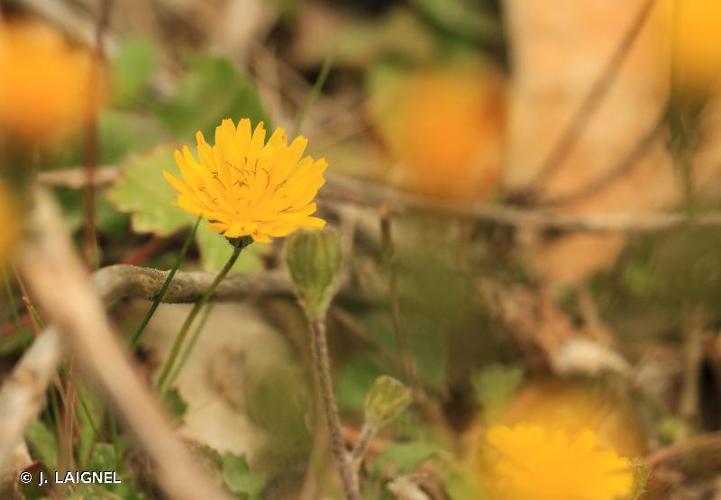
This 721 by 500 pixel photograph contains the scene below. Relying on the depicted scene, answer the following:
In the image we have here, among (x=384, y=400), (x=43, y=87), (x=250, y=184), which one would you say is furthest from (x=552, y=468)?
(x=43, y=87)

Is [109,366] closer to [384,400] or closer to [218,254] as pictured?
[384,400]

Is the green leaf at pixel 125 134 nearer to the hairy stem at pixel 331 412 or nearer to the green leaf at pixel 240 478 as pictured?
the green leaf at pixel 240 478

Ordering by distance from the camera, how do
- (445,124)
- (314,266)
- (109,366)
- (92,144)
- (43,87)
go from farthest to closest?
1. (445,124)
2. (43,87)
3. (92,144)
4. (314,266)
5. (109,366)

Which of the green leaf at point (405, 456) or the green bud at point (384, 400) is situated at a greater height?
the green leaf at point (405, 456)

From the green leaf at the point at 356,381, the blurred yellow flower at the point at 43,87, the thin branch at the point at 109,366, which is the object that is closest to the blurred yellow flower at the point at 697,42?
the green leaf at the point at 356,381

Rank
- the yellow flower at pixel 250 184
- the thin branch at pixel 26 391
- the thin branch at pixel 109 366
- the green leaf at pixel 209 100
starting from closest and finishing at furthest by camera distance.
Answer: the thin branch at pixel 109 366
the thin branch at pixel 26 391
the yellow flower at pixel 250 184
the green leaf at pixel 209 100

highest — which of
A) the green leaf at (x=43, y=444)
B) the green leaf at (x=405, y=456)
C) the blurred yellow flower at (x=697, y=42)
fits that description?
the blurred yellow flower at (x=697, y=42)
